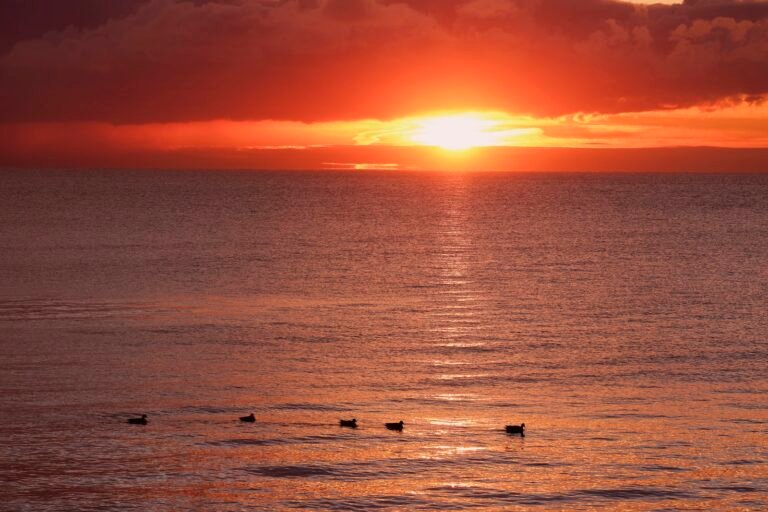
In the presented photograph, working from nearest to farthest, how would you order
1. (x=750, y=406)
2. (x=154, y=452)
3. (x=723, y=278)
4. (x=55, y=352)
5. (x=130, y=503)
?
(x=130, y=503) < (x=154, y=452) < (x=750, y=406) < (x=55, y=352) < (x=723, y=278)

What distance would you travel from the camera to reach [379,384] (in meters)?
40.8

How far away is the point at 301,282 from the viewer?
75.4m

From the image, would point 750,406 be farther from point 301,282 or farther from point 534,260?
point 534,260

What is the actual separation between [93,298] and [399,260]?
121 feet

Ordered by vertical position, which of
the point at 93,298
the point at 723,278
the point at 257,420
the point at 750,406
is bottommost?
the point at 257,420

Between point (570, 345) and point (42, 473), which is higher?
point (570, 345)

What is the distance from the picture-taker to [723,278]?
3216 inches

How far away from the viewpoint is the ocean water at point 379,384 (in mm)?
28219

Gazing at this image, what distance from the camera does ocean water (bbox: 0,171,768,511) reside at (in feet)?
92.6

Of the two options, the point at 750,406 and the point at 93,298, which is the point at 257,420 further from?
the point at 93,298

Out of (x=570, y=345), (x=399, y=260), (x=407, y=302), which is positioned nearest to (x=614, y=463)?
(x=570, y=345)

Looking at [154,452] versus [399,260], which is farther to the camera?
[399,260]

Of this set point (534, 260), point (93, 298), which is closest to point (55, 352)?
point (93, 298)

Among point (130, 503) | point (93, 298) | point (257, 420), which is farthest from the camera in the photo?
point (93, 298)
